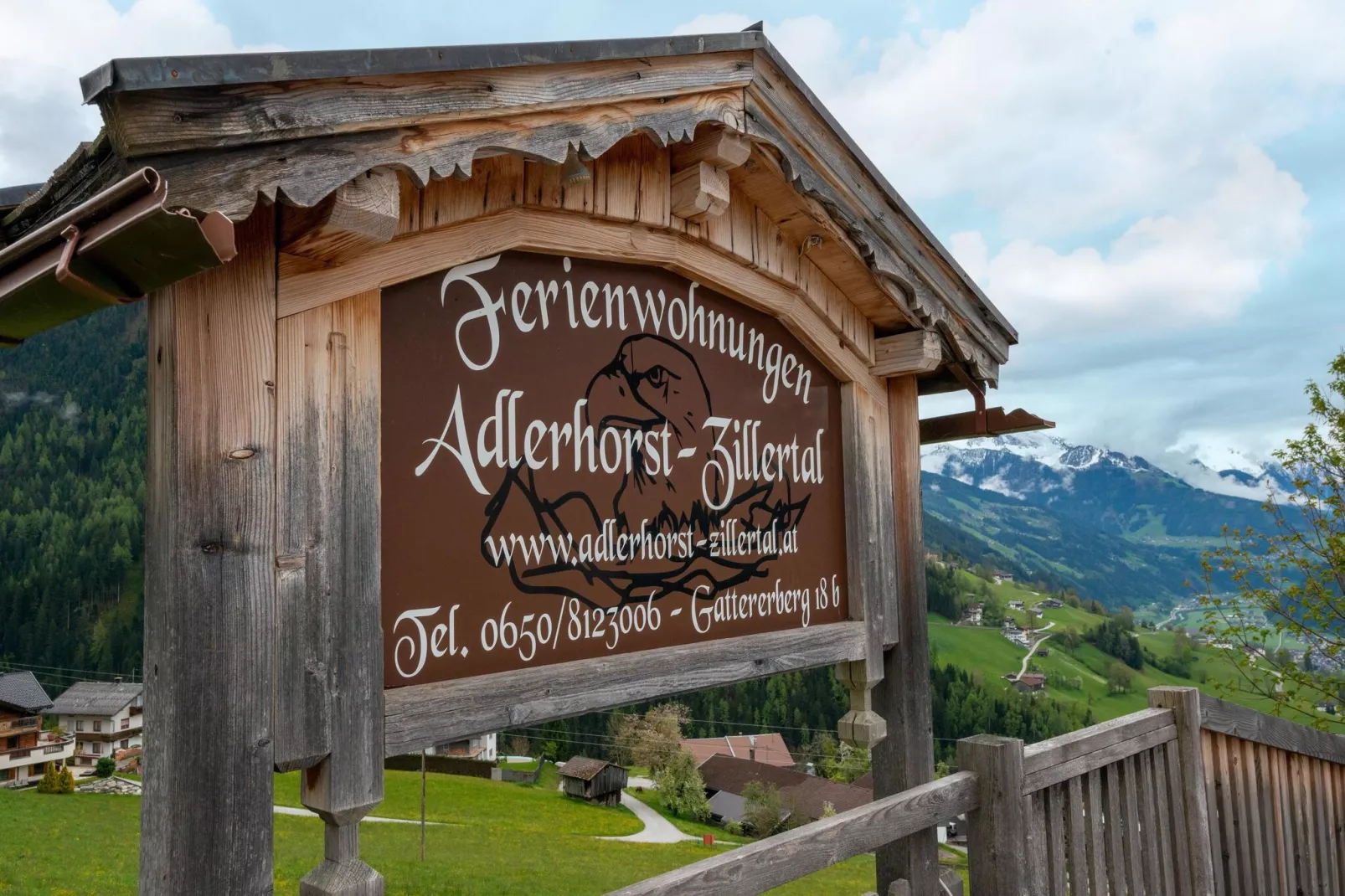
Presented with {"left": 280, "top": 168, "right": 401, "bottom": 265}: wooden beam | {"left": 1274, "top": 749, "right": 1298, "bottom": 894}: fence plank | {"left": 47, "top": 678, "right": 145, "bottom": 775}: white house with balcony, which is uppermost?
{"left": 280, "top": 168, "right": 401, "bottom": 265}: wooden beam

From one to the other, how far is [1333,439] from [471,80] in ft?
28.3

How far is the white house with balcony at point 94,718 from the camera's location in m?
39.2

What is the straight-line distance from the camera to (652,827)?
39.4m

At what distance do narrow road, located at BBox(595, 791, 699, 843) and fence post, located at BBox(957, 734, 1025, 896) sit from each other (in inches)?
1298

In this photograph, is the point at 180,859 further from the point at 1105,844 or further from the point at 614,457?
the point at 1105,844

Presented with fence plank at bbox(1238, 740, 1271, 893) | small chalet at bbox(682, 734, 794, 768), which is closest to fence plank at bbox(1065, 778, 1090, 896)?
fence plank at bbox(1238, 740, 1271, 893)

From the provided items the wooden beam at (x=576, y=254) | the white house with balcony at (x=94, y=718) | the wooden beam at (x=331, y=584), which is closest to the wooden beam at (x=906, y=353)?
the wooden beam at (x=576, y=254)

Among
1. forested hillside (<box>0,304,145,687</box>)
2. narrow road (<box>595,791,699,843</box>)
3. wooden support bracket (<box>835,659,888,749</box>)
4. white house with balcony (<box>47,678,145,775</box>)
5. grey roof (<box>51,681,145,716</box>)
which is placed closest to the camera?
wooden support bracket (<box>835,659,888,749</box>)

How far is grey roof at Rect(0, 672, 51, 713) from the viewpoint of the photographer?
3266 centimetres

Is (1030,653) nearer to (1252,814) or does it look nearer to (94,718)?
(94,718)

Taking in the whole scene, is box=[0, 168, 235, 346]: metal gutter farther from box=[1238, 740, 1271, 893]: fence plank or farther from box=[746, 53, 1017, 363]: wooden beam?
box=[1238, 740, 1271, 893]: fence plank

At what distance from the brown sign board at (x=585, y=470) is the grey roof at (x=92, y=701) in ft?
147

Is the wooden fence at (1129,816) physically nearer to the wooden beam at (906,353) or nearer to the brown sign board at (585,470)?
the brown sign board at (585,470)

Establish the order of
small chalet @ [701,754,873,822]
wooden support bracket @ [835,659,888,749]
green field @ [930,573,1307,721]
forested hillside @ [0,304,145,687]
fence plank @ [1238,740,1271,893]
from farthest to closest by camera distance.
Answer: green field @ [930,573,1307,721], forested hillside @ [0,304,145,687], small chalet @ [701,754,873,822], fence plank @ [1238,740,1271,893], wooden support bracket @ [835,659,888,749]
